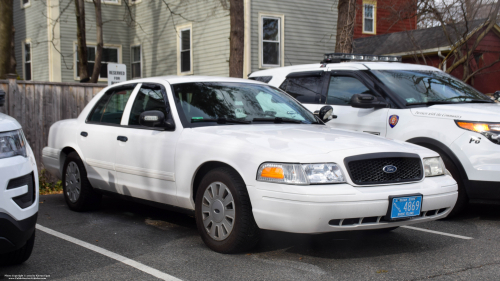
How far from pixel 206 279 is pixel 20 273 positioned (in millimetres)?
1447

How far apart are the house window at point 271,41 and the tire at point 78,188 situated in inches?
477

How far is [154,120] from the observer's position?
17.4 ft

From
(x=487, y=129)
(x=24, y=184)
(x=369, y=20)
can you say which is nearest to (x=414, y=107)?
(x=487, y=129)

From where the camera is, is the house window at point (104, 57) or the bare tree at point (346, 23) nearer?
the bare tree at point (346, 23)

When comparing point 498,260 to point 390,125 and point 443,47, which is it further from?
point 443,47

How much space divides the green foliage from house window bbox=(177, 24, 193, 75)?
11037 mm

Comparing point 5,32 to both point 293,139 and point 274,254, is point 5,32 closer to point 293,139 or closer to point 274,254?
point 293,139

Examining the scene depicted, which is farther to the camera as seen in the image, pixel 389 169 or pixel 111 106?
pixel 111 106

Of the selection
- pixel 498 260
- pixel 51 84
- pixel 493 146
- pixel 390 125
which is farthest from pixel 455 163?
pixel 51 84

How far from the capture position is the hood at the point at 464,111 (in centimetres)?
608

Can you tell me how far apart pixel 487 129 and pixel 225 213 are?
3197 millimetres

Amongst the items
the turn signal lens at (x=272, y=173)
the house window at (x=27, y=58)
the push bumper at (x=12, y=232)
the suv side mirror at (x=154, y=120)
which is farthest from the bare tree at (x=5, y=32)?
the house window at (x=27, y=58)

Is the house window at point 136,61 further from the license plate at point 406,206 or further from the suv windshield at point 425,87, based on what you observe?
the license plate at point 406,206

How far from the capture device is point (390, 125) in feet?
22.4
